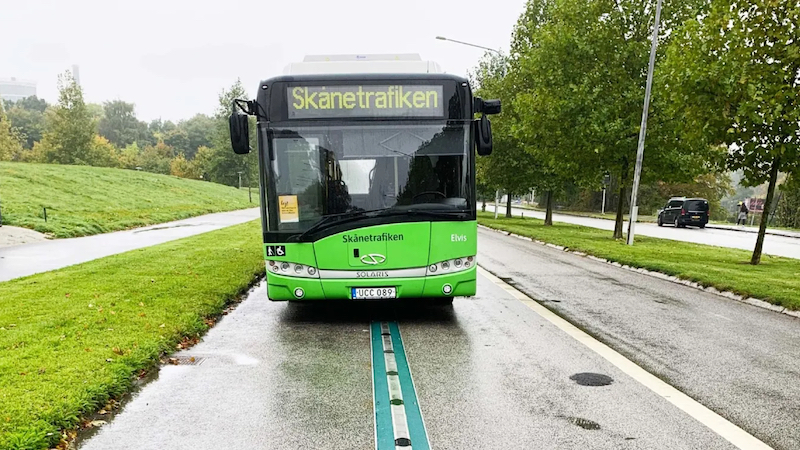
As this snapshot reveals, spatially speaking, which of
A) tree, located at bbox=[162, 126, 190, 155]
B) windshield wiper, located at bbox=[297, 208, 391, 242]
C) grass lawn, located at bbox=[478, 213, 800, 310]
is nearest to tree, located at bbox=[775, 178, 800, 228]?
grass lawn, located at bbox=[478, 213, 800, 310]

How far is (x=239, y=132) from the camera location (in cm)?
713

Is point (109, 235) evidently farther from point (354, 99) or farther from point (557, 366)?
point (557, 366)

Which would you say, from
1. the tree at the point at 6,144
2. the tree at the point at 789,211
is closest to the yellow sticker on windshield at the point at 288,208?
the tree at the point at 789,211

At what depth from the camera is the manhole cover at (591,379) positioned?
5.03m

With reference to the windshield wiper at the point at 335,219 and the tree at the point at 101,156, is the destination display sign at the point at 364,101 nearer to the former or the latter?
the windshield wiper at the point at 335,219

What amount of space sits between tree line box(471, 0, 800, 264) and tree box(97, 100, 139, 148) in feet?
402

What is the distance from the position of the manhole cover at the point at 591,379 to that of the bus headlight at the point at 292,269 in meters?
3.44

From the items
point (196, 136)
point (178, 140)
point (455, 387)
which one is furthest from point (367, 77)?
point (178, 140)

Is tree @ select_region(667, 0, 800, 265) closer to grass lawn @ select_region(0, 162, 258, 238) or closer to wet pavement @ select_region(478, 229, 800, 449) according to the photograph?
wet pavement @ select_region(478, 229, 800, 449)

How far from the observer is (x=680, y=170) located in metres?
21.2

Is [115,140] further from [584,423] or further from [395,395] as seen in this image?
[584,423]

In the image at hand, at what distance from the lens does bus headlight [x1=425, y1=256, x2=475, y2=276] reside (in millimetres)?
7262

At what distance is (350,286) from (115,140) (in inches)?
5601

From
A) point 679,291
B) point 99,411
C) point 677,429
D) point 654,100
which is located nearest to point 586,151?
point 654,100
